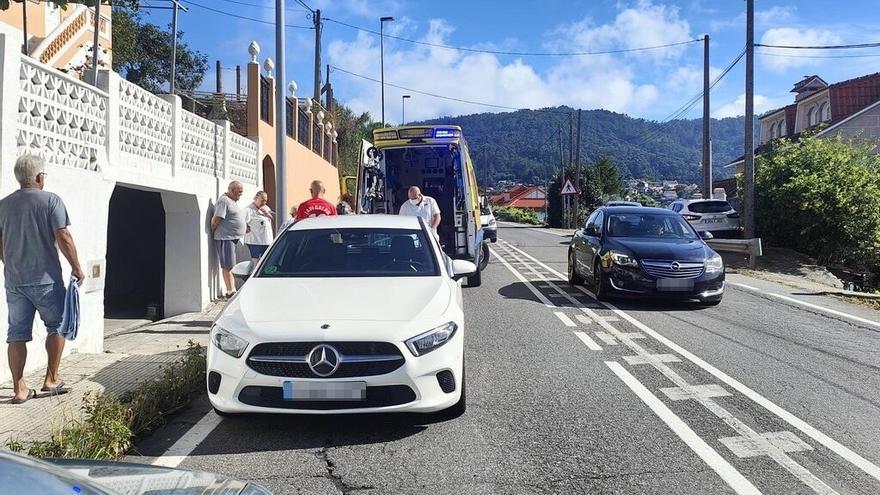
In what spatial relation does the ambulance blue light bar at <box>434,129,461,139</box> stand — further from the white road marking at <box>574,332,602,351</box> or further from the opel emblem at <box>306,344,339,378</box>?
the opel emblem at <box>306,344,339,378</box>

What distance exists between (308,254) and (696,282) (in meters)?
6.15

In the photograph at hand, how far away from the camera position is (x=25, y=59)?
5.94 metres

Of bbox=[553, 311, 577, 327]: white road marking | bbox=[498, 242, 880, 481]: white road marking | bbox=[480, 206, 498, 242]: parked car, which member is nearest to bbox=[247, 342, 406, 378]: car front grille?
bbox=[498, 242, 880, 481]: white road marking

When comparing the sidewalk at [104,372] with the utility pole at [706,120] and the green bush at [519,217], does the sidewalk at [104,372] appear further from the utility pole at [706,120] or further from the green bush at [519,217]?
the green bush at [519,217]

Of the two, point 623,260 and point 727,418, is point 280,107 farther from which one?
point 727,418

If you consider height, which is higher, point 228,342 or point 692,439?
point 228,342

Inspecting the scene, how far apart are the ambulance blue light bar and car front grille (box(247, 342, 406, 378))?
853 cm

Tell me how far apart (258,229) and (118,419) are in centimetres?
636

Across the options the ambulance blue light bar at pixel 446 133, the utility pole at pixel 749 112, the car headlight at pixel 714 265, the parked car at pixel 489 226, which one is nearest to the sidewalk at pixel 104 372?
the ambulance blue light bar at pixel 446 133

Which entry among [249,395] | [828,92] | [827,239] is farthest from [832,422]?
[828,92]

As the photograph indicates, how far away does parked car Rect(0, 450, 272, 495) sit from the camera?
177 centimetres

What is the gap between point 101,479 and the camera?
212cm

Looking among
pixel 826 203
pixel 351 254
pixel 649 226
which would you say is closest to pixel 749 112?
pixel 826 203

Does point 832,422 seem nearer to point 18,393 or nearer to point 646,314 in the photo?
point 646,314
